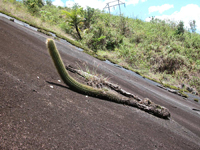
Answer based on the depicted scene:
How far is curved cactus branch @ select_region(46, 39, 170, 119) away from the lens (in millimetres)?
2927

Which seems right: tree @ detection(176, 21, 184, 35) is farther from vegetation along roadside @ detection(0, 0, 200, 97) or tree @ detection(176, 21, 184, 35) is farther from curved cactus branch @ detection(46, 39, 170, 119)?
curved cactus branch @ detection(46, 39, 170, 119)

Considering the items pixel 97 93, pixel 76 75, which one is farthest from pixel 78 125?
pixel 76 75

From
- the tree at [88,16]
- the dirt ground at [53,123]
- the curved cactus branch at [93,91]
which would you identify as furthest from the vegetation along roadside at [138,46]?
the dirt ground at [53,123]

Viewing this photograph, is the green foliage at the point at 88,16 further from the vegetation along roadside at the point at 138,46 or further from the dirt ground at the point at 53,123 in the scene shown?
the dirt ground at the point at 53,123

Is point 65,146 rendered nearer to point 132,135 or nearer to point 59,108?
point 59,108

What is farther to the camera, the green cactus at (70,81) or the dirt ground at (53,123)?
the green cactus at (70,81)

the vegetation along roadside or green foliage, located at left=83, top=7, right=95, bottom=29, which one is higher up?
green foliage, located at left=83, top=7, right=95, bottom=29

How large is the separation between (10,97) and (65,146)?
3.04 feet

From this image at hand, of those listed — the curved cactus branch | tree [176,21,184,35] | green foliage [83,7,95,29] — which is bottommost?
the curved cactus branch

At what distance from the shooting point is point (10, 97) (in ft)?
5.99

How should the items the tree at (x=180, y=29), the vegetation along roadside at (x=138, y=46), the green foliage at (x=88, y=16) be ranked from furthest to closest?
the tree at (x=180, y=29) → the green foliage at (x=88, y=16) → the vegetation along roadside at (x=138, y=46)

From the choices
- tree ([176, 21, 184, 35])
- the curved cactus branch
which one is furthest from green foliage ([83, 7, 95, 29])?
the curved cactus branch

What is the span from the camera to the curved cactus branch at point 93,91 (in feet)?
9.60

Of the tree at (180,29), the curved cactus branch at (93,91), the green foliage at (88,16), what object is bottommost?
the curved cactus branch at (93,91)
